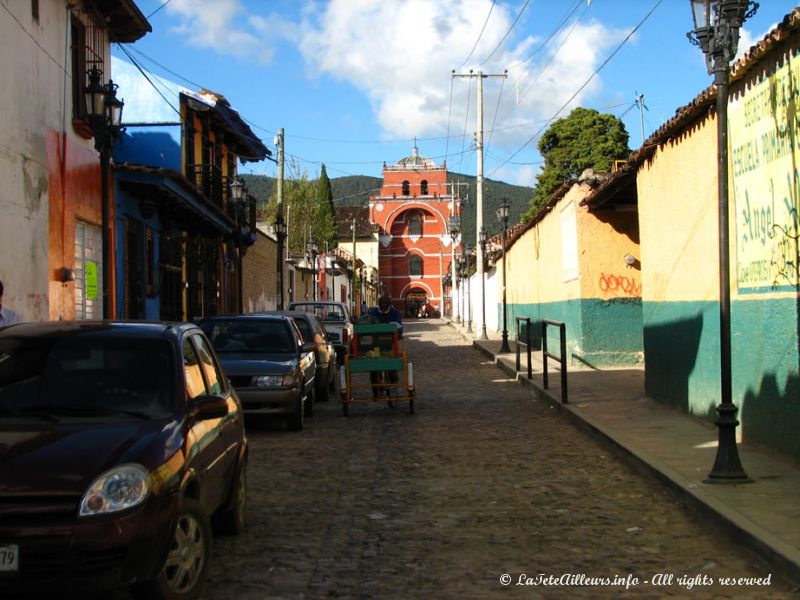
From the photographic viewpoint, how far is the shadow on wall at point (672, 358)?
11164 mm

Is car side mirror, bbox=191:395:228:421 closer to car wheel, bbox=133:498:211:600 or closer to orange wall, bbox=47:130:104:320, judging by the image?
car wheel, bbox=133:498:211:600

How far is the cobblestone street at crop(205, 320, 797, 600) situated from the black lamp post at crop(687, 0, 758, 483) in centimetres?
58

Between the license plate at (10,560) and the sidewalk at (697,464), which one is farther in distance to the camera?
the sidewalk at (697,464)

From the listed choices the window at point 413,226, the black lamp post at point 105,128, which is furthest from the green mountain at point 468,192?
the black lamp post at point 105,128

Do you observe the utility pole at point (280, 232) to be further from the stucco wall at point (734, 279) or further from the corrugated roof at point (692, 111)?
the stucco wall at point (734, 279)

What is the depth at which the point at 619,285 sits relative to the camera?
18.6 m

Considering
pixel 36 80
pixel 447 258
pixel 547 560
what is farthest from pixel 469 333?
pixel 447 258

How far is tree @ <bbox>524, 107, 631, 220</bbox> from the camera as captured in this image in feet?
161

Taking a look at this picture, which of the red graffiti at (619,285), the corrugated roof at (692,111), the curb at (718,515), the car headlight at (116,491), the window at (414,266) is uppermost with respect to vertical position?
the window at (414,266)

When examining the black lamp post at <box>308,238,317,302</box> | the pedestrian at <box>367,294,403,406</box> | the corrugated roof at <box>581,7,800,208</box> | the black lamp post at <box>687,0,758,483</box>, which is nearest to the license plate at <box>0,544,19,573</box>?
the black lamp post at <box>687,0,758,483</box>

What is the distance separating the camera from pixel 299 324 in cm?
1566

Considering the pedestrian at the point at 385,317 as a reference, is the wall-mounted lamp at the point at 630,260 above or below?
above

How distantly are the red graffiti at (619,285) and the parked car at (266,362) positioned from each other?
774 cm

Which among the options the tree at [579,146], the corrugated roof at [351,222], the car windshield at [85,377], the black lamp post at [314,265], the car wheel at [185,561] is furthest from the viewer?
the corrugated roof at [351,222]
